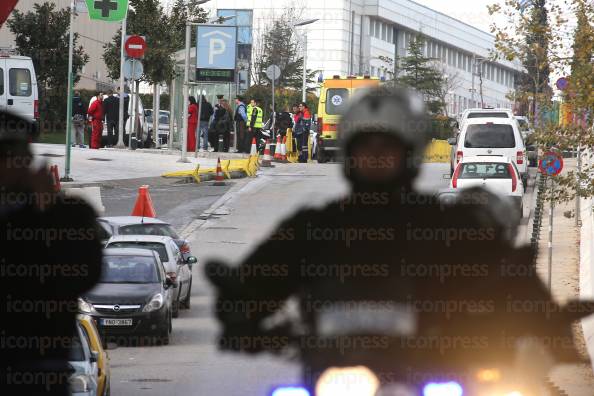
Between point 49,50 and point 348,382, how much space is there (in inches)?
1942

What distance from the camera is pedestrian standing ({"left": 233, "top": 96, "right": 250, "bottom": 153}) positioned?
4250 cm

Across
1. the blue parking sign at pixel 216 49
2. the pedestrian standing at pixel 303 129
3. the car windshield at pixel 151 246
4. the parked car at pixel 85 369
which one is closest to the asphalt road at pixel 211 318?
the car windshield at pixel 151 246

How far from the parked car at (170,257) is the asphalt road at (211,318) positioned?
29cm

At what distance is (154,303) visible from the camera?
1791cm

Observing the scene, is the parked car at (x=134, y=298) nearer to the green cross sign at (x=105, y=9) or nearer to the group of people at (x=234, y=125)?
the green cross sign at (x=105, y=9)

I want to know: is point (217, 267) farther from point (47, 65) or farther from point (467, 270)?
point (47, 65)

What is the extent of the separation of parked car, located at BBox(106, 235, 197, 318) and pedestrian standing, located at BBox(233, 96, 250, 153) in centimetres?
2168

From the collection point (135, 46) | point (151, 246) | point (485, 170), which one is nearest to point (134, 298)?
point (151, 246)

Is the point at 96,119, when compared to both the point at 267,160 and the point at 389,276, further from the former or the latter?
the point at 389,276

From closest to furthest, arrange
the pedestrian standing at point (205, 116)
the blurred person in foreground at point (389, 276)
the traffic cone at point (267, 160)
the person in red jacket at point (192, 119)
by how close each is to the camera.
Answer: the blurred person in foreground at point (389, 276), the traffic cone at point (267, 160), the pedestrian standing at point (205, 116), the person in red jacket at point (192, 119)

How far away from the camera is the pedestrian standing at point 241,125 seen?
139 ft

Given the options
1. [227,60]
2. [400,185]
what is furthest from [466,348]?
[227,60]

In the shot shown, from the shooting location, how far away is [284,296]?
3098 millimetres

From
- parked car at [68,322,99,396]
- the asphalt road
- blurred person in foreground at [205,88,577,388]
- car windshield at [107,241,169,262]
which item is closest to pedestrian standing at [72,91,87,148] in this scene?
the asphalt road
